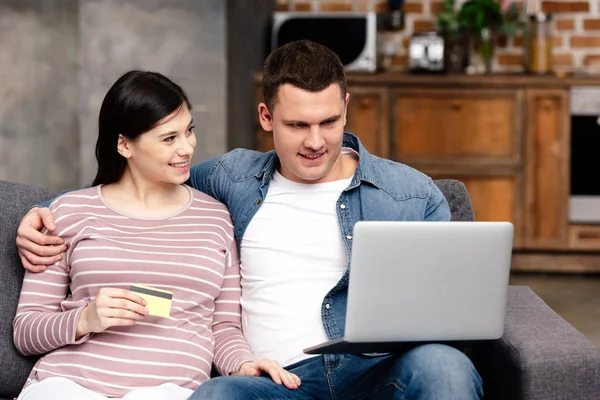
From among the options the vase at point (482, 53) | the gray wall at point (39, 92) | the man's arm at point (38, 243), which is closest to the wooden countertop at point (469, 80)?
the vase at point (482, 53)

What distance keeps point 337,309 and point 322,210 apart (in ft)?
0.74

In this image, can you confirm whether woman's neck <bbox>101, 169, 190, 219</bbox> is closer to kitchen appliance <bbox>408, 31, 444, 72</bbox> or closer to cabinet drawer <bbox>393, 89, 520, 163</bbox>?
cabinet drawer <bbox>393, 89, 520, 163</bbox>

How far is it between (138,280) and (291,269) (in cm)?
32

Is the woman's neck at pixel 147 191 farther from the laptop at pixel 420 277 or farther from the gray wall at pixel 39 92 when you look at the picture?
the gray wall at pixel 39 92

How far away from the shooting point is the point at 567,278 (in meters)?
4.78

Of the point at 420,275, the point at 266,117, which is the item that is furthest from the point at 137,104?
the point at 420,275

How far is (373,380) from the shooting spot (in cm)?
179

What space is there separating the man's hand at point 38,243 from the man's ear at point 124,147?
20 cm

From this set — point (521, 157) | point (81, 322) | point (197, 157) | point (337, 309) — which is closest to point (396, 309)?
point (337, 309)

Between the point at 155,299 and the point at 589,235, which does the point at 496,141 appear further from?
the point at 155,299

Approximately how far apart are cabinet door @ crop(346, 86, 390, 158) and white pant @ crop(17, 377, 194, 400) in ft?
10.5

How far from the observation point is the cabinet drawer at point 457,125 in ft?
15.7

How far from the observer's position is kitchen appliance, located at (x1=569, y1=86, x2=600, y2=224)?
474cm

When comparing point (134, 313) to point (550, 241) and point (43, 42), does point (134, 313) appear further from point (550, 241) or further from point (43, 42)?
point (550, 241)
